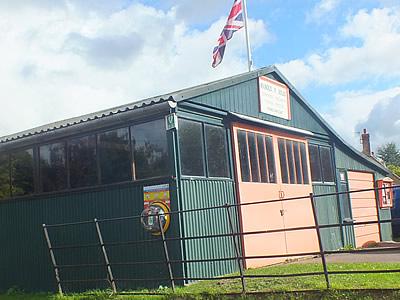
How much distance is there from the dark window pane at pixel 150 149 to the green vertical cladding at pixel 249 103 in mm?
1101

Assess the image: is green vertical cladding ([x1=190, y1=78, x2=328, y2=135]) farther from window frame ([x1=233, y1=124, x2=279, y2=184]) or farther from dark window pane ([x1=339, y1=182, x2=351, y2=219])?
dark window pane ([x1=339, y1=182, x2=351, y2=219])

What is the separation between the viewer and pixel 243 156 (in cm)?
1342

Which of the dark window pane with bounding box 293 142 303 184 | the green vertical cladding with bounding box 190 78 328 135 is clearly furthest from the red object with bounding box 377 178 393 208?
the dark window pane with bounding box 293 142 303 184

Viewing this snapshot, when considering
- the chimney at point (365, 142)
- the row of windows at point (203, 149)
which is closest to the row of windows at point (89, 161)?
the row of windows at point (203, 149)

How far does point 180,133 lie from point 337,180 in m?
9.16

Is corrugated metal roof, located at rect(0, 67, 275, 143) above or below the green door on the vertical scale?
above

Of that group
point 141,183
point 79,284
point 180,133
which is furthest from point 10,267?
point 180,133

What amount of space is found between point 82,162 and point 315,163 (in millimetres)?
8077

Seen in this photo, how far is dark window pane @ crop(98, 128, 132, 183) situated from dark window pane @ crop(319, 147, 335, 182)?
830 cm

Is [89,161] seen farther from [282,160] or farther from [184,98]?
[282,160]

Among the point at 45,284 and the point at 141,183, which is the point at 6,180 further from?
the point at 141,183

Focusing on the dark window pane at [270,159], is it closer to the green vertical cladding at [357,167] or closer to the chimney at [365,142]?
the green vertical cladding at [357,167]

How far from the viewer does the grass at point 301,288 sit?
26.3ft

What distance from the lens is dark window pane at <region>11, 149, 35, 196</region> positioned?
555 inches
